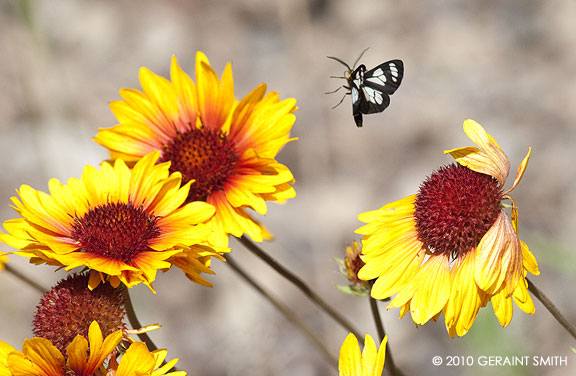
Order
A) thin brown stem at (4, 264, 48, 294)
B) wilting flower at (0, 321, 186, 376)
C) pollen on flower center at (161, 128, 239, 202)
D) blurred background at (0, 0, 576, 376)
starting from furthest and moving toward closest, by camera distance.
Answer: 1. blurred background at (0, 0, 576, 376)
2. thin brown stem at (4, 264, 48, 294)
3. pollen on flower center at (161, 128, 239, 202)
4. wilting flower at (0, 321, 186, 376)

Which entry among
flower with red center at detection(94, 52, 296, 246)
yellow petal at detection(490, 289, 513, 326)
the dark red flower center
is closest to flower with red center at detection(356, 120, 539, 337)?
yellow petal at detection(490, 289, 513, 326)

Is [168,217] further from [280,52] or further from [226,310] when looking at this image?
[280,52]

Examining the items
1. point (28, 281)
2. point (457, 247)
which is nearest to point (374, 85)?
point (457, 247)

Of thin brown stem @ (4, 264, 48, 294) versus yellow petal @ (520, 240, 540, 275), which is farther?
thin brown stem @ (4, 264, 48, 294)

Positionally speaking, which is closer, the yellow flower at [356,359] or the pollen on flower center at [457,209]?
the yellow flower at [356,359]

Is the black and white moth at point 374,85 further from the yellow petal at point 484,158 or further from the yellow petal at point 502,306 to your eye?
the yellow petal at point 502,306

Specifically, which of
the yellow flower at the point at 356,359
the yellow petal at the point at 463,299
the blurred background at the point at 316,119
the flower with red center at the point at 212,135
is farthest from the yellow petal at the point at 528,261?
the blurred background at the point at 316,119

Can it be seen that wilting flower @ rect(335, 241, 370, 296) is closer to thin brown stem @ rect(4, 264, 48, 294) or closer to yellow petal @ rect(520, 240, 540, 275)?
yellow petal @ rect(520, 240, 540, 275)
